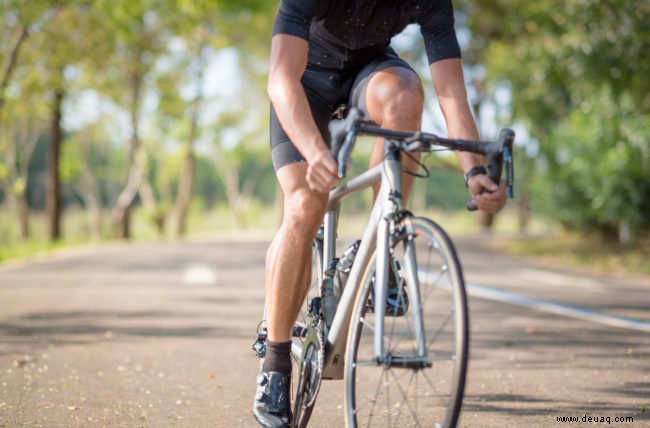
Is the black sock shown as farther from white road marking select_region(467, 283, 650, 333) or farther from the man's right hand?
white road marking select_region(467, 283, 650, 333)

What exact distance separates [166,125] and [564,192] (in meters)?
16.6

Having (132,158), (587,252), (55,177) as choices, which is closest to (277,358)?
(587,252)

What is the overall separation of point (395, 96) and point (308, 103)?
1.02 feet

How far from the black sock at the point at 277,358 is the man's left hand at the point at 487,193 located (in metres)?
0.90

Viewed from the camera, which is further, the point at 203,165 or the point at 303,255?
the point at 203,165

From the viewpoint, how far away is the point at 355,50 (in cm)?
299

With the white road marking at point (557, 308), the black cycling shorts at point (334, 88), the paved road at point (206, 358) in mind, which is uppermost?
the black cycling shorts at point (334, 88)

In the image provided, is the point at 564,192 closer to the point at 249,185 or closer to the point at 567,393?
the point at 567,393

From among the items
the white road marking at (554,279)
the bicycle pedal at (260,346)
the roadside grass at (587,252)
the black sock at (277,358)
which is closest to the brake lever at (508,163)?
the black sock at (277,358)

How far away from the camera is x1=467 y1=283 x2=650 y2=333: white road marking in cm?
633

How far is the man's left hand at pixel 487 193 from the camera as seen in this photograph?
238 centimetres

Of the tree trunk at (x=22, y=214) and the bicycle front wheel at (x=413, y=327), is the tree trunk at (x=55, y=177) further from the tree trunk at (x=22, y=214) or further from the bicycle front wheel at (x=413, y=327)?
the bicycle front wheel at (x=413, y=327)

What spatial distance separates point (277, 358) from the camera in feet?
9.27

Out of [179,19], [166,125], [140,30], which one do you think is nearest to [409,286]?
[179,19]
